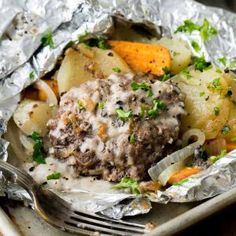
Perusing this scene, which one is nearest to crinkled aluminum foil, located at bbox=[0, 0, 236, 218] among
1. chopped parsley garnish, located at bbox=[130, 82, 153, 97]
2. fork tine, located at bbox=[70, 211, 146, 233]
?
chopped parsley garnish, located at bbox=[130, 82, 153, 97]

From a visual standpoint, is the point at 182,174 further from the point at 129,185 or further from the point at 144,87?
the point at 144,87

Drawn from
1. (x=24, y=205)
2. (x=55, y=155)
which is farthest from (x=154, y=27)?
(x=24, y=205)

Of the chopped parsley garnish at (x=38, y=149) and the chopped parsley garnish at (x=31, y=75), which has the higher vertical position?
the chopped parsley garnish at (x=31, y=75)

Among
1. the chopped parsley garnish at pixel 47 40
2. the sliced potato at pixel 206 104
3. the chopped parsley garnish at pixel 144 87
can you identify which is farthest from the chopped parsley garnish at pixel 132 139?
the chopped parsley garnish at pixel 47 40

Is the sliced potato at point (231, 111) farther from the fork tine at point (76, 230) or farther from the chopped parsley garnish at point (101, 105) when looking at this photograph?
the fork tine at point (76, 230)

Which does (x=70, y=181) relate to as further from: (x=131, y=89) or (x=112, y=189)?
(x=131, y=89)
